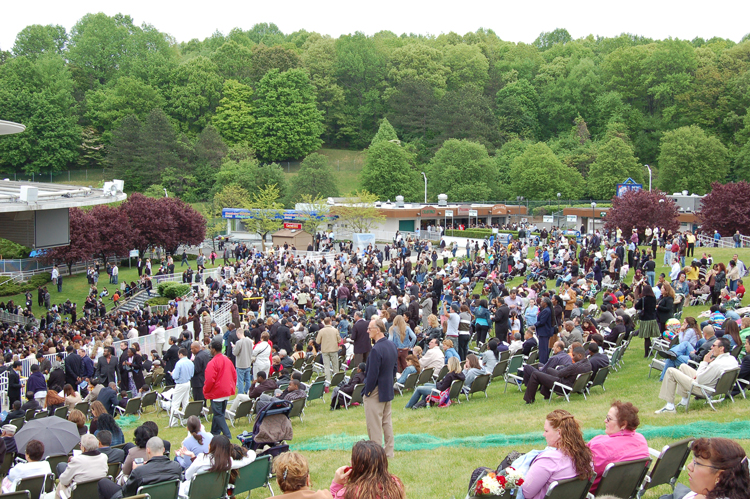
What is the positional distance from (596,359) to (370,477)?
688 centimetres

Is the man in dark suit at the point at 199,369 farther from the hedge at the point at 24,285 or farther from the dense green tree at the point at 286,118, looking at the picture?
the dense green tree at the point at 286,118

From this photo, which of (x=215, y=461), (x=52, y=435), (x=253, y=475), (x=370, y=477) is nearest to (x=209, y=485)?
(x=215, y=461)

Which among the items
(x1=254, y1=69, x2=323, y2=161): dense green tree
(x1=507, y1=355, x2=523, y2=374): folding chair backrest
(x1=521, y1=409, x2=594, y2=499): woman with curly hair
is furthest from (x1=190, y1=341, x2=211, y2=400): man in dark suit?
(x1=254, y1=69, x2=323, y2=161): dense green tree

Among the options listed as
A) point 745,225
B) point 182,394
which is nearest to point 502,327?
point 182,394

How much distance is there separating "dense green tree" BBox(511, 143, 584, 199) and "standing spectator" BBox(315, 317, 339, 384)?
163 feet

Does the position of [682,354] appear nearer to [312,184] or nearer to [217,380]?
[217,380]

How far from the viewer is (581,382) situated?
9.62 meters

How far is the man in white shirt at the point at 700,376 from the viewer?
8.32 m

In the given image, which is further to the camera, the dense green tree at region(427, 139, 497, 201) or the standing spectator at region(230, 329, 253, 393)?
the dense green tree at region(427, 139, 497, 201)

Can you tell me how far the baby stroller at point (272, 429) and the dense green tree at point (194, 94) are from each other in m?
81.7

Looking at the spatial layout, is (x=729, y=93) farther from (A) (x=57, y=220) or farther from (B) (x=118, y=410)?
(B) (x=118, y=410)

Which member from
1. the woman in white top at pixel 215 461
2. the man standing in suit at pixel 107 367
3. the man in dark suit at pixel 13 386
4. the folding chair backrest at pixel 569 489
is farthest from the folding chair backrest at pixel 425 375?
the man in dark suit at pixel 13 386

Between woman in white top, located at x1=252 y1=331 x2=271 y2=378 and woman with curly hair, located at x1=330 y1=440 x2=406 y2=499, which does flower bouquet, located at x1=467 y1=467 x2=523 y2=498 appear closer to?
woman with curly hair, located at x1=330 y1=440 x2=406 y2=499

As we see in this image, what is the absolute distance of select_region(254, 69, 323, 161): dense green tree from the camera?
268 feet
